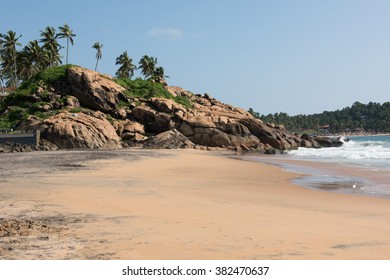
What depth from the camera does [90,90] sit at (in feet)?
172

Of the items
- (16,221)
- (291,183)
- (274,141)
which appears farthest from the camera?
(274,141)

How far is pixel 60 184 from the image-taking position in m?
13.6

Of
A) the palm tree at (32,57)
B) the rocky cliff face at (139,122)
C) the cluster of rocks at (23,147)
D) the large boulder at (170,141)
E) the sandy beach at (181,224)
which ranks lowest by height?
the sandy beach at (181,224)

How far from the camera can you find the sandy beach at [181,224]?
5.76 meters

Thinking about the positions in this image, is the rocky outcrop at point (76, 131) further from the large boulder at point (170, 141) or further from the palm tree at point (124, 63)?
the palm tree at point (124, 63)

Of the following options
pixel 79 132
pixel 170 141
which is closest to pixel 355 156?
pixel 170 141

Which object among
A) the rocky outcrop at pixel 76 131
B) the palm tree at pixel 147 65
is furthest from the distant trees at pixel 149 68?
the rocky outcrop at pixel 76 131

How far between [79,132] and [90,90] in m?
11.4

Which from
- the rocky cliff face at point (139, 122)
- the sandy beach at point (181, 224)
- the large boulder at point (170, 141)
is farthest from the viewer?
the large boulder at point (170, 141)

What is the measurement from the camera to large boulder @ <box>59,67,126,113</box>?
5247 centimetres

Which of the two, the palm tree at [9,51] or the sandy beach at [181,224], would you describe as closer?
the sandy beach at [181,224]

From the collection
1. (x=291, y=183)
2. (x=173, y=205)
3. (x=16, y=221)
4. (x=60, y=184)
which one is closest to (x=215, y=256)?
(x=16, y=221)
